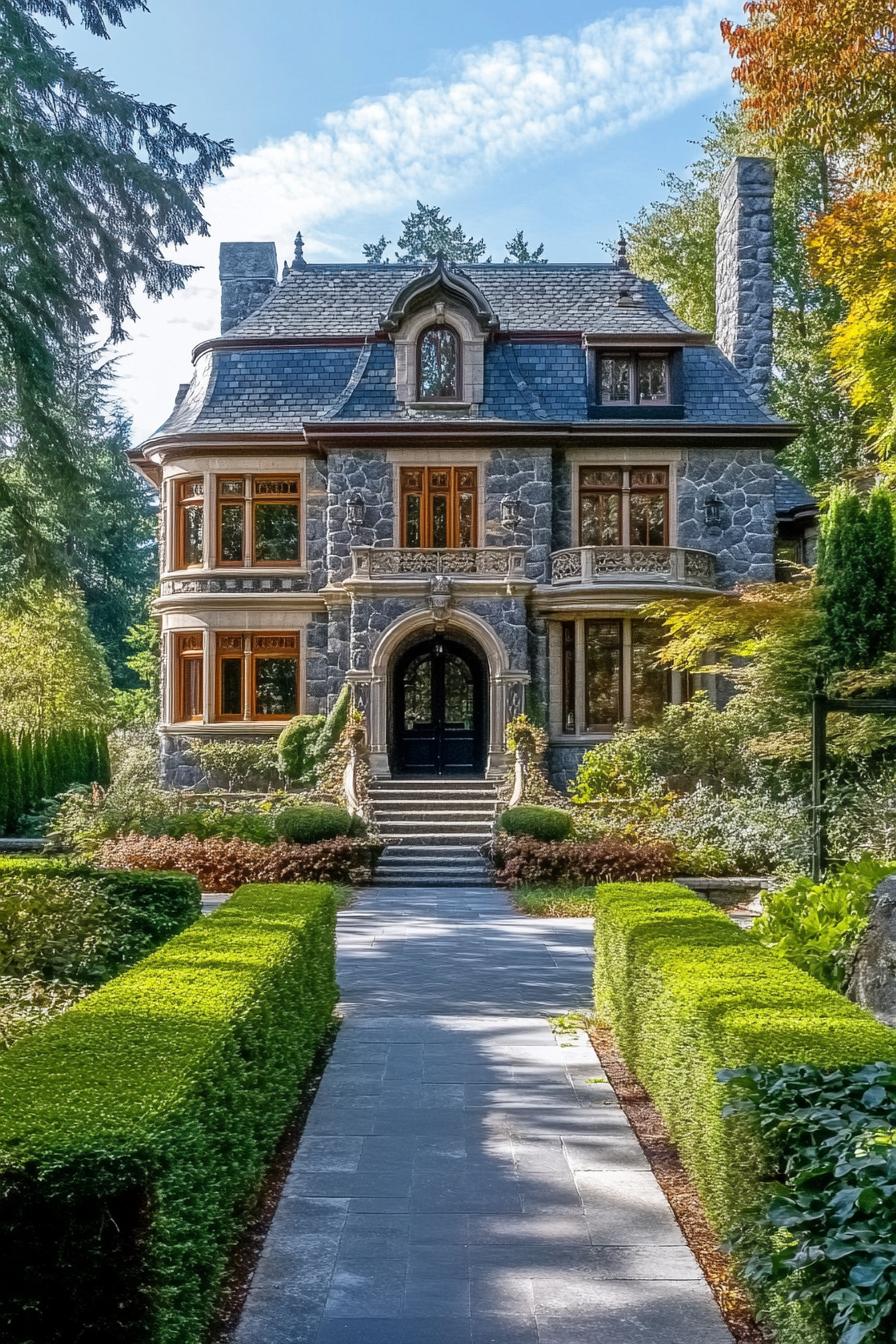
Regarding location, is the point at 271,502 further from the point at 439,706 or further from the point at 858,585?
the point at 858,585

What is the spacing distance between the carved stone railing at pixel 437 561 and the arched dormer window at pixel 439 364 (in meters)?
3.11

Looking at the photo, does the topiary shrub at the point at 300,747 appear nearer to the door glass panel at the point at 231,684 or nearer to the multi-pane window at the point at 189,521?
the door glass panel at the point at 231,684

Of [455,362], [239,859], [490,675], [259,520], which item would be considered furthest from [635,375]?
[239,859]

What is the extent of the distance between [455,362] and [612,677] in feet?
20.9

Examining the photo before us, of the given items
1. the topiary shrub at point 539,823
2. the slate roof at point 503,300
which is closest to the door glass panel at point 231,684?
the slate roof at point 503,300

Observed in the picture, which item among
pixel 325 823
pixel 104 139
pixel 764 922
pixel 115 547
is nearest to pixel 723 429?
pixel 325 823

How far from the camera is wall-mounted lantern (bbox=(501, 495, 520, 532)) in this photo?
69.7 feet

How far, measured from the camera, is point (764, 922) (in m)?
8.27

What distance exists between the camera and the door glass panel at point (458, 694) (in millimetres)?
22719

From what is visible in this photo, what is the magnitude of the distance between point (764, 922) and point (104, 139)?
1007 centimetres

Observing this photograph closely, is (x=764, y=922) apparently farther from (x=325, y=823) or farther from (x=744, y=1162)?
(x=325, y=823)

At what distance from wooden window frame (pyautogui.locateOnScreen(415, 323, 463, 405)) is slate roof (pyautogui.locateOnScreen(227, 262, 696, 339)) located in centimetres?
113

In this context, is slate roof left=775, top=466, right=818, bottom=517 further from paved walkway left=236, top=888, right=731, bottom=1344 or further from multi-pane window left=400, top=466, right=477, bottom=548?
paved walkway left=236, top=888, right=731, bottom=1344

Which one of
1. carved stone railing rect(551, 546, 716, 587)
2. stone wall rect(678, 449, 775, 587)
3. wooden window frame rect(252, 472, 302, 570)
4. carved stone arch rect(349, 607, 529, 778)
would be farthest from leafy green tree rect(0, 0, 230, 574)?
stone wall rect(678, 449, 775, 587)
